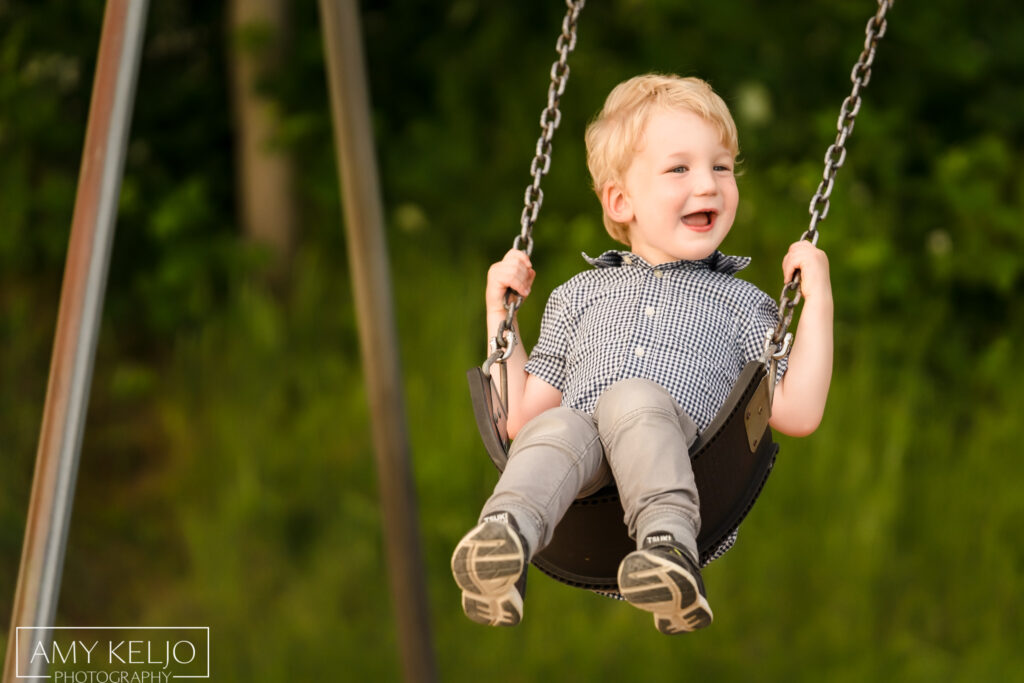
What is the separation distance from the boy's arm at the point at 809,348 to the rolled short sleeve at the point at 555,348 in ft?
0.91

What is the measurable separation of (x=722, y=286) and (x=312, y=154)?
10.8 ft

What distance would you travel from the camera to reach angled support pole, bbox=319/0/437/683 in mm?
2936

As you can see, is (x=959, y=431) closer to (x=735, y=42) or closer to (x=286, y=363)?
(x=735, y=42)

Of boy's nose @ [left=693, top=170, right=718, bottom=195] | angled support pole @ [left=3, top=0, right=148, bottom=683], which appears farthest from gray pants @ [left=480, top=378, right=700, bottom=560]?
angled support pole @ [left=3, top=0, right=148, bottom=683]

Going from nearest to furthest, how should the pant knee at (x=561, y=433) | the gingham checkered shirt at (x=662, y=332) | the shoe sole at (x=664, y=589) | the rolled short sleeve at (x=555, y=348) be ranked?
Answer: the shoe sole at (x=664, y=589) < the pant knee at (x=561, y=433) < the gingham checkered shirt at (x=662, y=332) < the rolled short sleeve at (x=555, y=348)

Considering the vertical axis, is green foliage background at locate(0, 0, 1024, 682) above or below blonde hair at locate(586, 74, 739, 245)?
above

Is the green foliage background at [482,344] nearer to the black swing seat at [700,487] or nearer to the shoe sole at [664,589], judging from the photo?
the black swing seat at [700,487]

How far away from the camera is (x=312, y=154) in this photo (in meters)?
4.74

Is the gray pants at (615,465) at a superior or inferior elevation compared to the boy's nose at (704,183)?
inferior

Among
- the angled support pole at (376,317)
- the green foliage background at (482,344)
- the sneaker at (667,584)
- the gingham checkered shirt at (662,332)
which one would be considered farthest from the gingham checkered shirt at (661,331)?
the green foliage background at (482,344)

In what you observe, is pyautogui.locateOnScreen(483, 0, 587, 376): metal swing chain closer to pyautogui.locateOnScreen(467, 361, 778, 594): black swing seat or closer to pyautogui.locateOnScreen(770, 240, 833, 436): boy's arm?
pyautogui.locateOnScreen(467, 361, 778, 594): black swing seat

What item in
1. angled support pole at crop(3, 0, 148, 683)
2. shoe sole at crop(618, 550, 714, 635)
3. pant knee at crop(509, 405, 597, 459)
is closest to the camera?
shoe sole at crop(618, 550, 714, 635)

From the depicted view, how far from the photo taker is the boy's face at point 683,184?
60.7 inches

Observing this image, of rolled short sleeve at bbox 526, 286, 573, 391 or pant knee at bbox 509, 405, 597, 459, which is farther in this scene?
rolled short sleeve at bbox 526, 286, 573, 391
